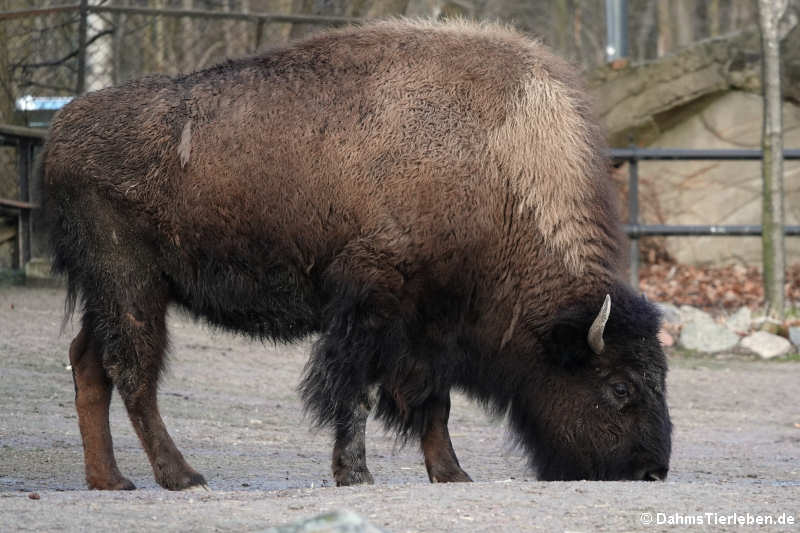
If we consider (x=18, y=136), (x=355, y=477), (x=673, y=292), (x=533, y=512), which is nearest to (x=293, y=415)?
(x=355, y=477)

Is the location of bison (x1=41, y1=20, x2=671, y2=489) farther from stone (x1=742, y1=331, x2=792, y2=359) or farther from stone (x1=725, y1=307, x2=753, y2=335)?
stone (x1=725, y1=307, x2=753, y2=335)

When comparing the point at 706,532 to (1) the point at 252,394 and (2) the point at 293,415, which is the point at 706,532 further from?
(1) the point at 252,394

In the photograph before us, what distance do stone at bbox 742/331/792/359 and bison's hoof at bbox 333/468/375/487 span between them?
18.1 ft

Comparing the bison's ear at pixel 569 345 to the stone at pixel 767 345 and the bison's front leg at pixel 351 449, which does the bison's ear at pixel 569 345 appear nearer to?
the bison's front leg at pixel 351 449

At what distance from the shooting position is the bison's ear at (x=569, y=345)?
17.9 feet

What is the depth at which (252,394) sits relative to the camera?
8234 mm

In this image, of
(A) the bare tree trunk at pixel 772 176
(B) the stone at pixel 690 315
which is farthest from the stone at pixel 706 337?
(A) the bare tree trunk at pixel 772 176

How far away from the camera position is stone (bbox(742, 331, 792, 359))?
32.9 feet

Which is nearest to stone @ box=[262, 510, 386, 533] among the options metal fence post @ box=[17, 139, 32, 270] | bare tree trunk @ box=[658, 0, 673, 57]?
metal fence post @ box=[17, 139, 32, 270]

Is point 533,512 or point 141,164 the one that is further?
point 141,164

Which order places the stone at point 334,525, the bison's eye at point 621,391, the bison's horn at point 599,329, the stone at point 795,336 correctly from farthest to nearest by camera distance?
the stone at point 795,336 < the bison's eye at point 621,391 < the bison's horn at point 599,329 < the stone at point 334,525

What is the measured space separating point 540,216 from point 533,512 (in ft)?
5.74

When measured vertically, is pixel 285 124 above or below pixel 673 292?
above

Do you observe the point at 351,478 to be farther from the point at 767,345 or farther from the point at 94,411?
the point at 767,345
